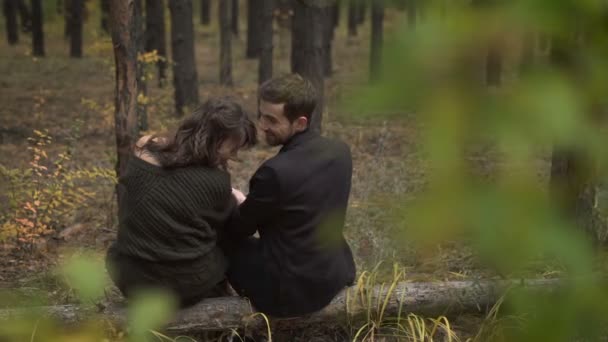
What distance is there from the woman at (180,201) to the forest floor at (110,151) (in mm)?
534

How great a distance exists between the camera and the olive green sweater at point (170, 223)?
3.94m

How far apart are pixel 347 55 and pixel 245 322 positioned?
67.4ft

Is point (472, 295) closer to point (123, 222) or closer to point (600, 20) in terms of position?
point (123, 222)

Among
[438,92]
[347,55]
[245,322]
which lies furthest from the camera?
[347,55]

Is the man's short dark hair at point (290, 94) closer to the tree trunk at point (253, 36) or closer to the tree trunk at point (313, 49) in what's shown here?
the tree trunk at point (313, 49)

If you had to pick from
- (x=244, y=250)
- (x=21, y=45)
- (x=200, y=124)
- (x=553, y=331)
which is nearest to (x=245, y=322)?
(x=244, y=250)

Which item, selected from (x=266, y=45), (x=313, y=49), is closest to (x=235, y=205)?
(x=313, y=49)

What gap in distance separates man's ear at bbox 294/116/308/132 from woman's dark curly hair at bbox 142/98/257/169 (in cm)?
24

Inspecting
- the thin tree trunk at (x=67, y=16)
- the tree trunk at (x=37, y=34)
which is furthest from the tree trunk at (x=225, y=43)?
the thin tree trunk at (x=67, y=16)

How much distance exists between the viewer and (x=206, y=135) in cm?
394

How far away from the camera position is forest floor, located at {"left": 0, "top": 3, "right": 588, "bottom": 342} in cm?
82

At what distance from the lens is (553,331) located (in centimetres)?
70

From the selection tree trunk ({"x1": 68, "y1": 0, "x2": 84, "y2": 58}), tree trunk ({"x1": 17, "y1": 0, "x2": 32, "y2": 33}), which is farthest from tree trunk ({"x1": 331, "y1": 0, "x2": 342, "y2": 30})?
tree trunk ({"x1": 17, "y1": 0, "x2": 32, "y2": 33})

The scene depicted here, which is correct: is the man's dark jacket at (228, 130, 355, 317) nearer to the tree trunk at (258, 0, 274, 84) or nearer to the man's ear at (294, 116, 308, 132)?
the man's ear at (294, 116, 308, 132)
